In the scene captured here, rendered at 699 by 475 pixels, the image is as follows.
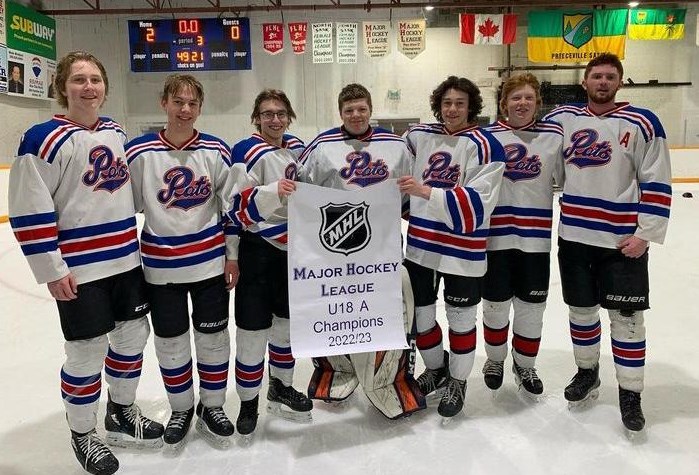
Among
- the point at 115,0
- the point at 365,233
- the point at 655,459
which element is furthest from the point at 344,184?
the point at 115,0

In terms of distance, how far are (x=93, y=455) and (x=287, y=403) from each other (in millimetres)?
788

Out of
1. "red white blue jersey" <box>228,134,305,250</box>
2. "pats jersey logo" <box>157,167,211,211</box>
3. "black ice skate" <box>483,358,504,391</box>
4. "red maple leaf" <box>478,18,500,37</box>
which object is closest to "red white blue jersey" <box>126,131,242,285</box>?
"pats jersey logo" <box>157,167,211,211</box>

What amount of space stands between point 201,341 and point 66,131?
92 cm

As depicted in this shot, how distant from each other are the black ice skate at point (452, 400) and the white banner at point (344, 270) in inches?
14.5

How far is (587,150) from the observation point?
228cm

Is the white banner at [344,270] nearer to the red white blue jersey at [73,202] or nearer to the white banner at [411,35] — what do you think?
the red white blue jersey at [73,202]

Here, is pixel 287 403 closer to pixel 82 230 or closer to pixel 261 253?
pixel 261 253

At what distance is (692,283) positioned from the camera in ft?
14.6

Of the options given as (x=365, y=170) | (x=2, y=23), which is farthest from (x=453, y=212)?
(x=2, y=23)

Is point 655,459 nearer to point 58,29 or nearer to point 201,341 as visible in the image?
point 201,341

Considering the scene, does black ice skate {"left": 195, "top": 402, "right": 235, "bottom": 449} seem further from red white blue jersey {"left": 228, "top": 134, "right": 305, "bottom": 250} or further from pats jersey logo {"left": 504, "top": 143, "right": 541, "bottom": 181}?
pats jersey logo {"left": 504, "top": 143, "right": 541, "bottom": 181}

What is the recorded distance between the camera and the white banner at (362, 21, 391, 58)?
10602 mm

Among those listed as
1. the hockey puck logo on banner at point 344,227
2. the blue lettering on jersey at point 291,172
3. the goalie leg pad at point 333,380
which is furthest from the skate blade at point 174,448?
the blue lettering on jersey at point 291,172

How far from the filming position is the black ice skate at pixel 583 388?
2418 millimetres
